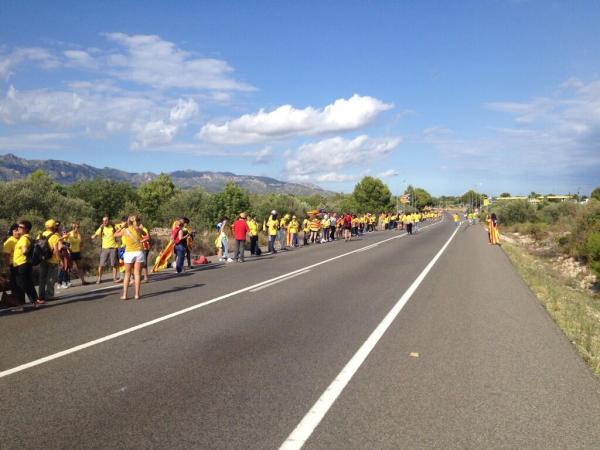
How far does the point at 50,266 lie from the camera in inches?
423

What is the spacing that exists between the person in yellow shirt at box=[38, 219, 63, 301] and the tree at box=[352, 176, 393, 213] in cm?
9646

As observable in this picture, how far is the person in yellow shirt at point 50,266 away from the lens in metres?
10.5

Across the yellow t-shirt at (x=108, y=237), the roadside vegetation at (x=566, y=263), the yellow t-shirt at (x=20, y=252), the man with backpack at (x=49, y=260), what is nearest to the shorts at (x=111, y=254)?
the yellow t-shirt at (x=108, y=237)

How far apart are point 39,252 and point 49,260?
0.74 meters

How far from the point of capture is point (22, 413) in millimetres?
4262

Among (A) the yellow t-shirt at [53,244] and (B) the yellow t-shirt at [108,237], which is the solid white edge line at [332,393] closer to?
(A) the yellow t-shirt at [53,244]

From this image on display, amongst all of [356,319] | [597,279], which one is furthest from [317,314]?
[597,279]

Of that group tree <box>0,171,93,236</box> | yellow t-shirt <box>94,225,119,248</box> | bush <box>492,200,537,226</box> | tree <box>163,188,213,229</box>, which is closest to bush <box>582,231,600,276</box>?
yellow t-shirt <box>94,225,119,248</box>

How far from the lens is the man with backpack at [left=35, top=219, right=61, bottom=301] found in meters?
10.3

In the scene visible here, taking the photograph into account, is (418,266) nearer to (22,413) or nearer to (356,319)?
(356,319)

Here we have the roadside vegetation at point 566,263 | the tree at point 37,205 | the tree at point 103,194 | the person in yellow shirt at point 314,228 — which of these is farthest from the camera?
the tree at point 103,194

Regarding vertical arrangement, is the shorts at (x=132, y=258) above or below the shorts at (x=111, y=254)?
above

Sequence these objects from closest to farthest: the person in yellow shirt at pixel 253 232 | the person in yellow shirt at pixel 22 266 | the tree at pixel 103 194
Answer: the person in yellow shirt at pixel 22 266 < the person in yellow shirt at pixel 253 232 < the tree at pixel 103 194

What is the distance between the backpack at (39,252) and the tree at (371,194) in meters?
97.2
